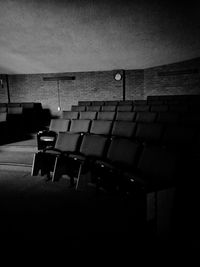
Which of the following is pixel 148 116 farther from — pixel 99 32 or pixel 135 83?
pixel 135 83

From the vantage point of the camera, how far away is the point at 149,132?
291 centimetres

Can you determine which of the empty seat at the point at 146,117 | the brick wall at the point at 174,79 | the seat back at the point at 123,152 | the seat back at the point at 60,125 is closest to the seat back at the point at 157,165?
the seat back at the point at 123,152

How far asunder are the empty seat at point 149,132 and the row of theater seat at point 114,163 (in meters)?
0.53

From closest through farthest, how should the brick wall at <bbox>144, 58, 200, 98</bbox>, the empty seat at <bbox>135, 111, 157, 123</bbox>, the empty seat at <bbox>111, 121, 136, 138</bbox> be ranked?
1. the empty seat at <bbox>111, 121, 136, 138</bbox>
2. the empty seat at <bbox>135, 111, 157, 123</bbox>
3. the brick wall at <bbox>144, 58, 200, 98</bbox>

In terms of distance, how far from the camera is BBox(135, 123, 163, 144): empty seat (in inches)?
112

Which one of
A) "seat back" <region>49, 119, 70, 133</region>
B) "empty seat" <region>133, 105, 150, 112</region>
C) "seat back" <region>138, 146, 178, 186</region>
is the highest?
"empty seat" <region>133, 105, 150, 112</region>

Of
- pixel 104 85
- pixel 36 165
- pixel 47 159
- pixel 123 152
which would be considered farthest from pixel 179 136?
pixel 104 85

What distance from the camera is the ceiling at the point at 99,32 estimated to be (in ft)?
11.4

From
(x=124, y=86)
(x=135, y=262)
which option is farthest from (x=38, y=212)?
(x=124, y=86)

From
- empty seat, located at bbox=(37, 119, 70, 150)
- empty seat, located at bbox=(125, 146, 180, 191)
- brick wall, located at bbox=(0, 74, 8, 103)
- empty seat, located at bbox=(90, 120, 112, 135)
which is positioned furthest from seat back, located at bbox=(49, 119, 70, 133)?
brick wall, located at bbox=(0, 74, 8, 103)

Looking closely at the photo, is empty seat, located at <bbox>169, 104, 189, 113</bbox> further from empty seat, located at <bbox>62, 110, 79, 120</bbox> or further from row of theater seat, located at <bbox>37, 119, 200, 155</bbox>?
empty seat, located at <bbox>62, 110, 79, 120</bbox>

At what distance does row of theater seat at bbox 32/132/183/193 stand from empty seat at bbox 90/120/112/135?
0.58 metres

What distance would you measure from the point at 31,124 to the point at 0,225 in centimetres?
443

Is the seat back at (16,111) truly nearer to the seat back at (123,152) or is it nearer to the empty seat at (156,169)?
the seat back at (123,152)
